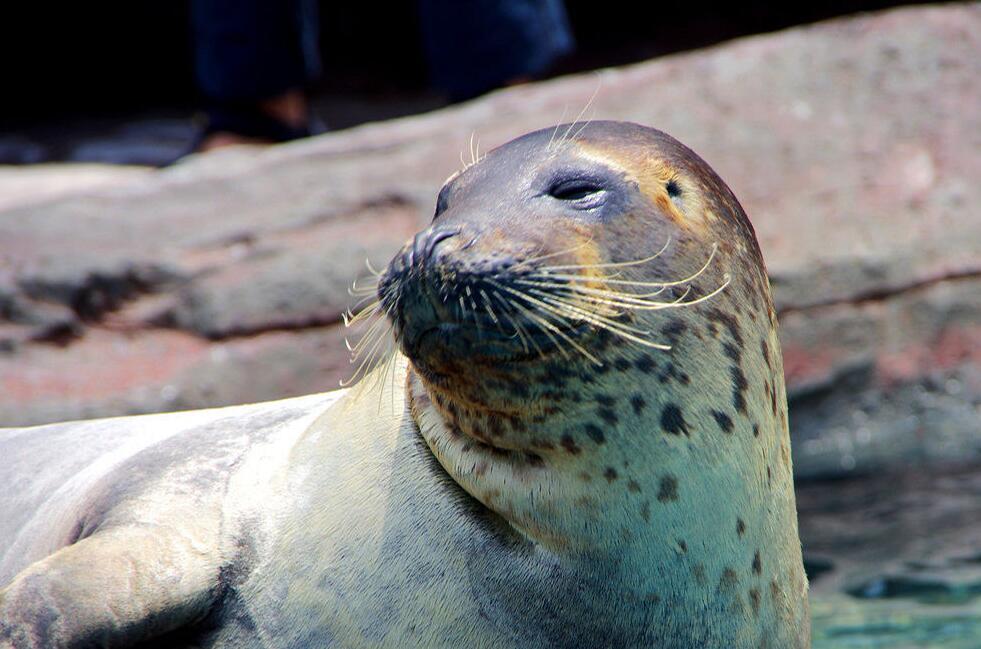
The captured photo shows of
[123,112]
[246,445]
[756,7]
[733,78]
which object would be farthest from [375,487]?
[756,7]

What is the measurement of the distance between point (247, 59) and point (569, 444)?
5.72 meters

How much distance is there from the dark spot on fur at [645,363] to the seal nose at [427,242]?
458 mm

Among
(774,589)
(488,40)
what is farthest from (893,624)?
(488,40)

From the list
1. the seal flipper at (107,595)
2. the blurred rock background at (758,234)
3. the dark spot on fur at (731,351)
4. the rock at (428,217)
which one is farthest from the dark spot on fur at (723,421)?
the rock at (428,217)

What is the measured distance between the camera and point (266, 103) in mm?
8266

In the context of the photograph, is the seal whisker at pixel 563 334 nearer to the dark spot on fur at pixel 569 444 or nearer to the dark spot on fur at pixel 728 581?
the dark spot on fur at pixel 569 444

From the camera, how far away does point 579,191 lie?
2.83 meters

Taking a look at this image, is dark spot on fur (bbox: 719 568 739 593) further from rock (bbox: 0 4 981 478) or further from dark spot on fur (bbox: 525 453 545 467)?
rock (bbox: 0 4 981 478)

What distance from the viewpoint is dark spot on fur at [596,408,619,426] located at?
2.66 meters

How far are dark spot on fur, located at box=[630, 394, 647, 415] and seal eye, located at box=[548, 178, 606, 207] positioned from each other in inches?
17.0

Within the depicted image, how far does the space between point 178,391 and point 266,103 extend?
2506mm

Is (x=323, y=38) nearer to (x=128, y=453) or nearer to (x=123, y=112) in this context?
(x=123, y=112)

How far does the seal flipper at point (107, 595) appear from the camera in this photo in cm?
274

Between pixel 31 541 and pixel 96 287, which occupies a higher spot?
pixel 31 541
